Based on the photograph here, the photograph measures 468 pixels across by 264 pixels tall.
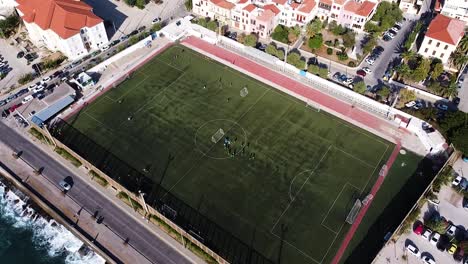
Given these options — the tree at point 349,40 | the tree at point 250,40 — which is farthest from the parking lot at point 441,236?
the tree at point 250,40

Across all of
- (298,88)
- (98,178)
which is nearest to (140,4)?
(298,88)

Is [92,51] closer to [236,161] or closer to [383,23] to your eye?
[236,161]

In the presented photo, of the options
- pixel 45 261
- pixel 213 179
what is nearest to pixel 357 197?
pixel 213 179

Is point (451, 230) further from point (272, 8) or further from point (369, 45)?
point (272, 8)

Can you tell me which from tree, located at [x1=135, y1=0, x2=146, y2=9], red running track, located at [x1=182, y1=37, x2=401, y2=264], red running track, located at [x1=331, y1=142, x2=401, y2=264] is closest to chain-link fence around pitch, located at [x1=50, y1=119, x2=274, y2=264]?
red running track, located at [x1=331, y1=142, x2=401, y2=264]

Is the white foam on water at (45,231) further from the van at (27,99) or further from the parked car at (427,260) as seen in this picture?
the parked car at (427,260)

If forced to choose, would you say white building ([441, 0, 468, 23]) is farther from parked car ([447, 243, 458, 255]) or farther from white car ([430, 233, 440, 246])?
parked car ([447, 243, 458, 255])
